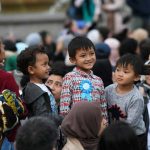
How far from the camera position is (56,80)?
6.98m

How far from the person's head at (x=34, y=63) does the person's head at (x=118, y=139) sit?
1.69 m

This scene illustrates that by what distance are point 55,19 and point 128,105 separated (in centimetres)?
1129

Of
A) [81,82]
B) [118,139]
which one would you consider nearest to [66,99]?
[81,82]

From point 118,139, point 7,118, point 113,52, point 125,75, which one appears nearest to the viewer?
point 118,139

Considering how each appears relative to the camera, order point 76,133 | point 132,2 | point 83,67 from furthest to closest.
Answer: point 132,2 → point 83,67 → point 76,133

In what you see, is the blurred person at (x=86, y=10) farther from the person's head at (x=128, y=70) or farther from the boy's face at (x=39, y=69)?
the boy's face at (x=39, y=69)

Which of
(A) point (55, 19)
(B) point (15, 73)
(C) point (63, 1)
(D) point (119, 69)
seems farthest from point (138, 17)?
(D) point (119, 69)

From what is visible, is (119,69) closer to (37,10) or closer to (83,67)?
(83,67)

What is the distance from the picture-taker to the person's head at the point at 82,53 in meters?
6.06

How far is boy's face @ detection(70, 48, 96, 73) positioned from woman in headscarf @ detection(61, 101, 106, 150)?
1.05m

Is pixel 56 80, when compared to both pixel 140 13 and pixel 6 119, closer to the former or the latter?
pixel 6 119

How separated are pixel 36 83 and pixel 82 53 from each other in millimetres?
504

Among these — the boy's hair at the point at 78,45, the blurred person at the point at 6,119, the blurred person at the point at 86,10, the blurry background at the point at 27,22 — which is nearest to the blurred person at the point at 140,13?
the blurred person at the point at 86,10

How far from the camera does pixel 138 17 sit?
14.5 metres
